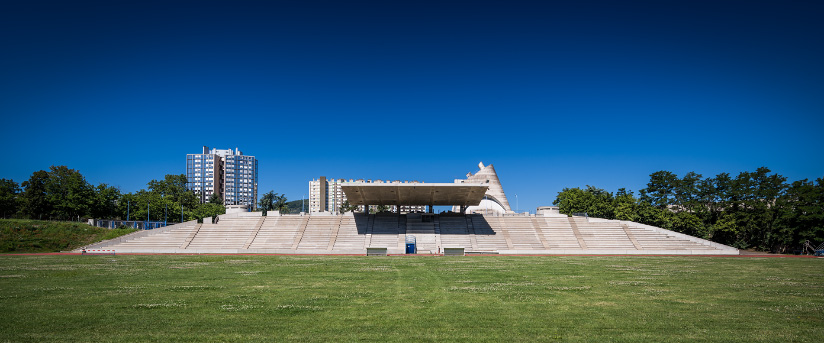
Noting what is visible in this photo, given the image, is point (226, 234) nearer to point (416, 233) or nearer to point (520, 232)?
point (416, 233)

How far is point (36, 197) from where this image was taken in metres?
66.7

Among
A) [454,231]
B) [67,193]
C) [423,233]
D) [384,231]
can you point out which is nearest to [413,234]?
[423,233]

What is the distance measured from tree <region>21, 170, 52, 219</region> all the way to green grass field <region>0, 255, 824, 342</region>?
6134 centimetres

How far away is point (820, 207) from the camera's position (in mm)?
47281

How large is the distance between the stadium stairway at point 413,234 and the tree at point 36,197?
99.3ft

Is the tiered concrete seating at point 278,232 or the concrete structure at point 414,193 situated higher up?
the concrete structure at point 414,193

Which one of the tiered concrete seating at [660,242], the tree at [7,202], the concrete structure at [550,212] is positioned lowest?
the tiered concrete seating at [660,242]

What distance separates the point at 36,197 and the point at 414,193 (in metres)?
57.8

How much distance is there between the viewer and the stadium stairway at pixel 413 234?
151 ft

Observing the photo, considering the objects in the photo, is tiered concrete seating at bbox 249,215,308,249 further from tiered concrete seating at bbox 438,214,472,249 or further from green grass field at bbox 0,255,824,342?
green grass field at bbox 0,255,824,342

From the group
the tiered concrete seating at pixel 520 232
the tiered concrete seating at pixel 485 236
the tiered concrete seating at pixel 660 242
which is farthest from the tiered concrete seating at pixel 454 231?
the tiered concrete seating at pixel 660 242

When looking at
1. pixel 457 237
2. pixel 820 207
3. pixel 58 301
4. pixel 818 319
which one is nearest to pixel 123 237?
pixel 457 237

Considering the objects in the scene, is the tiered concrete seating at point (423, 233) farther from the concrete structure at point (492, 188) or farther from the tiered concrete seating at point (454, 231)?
the concrete structure at point (492, 188)

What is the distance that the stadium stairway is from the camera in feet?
151
